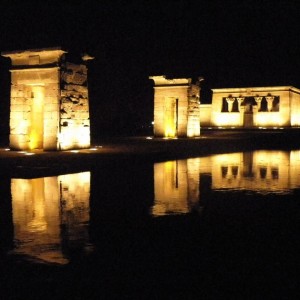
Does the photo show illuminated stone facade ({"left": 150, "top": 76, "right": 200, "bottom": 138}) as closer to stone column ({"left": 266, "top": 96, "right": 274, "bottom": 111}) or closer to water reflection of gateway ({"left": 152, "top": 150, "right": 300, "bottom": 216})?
water reflection of gateway ({"left": 152, "top": 150, "right": 300, "bottom": 216})

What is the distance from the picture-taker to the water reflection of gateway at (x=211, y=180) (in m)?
8.99

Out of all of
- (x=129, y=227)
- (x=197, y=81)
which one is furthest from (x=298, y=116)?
(x=129, y=227)

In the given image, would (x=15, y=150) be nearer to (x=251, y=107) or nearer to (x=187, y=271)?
(x=187, y=271)

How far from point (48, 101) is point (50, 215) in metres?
10.5

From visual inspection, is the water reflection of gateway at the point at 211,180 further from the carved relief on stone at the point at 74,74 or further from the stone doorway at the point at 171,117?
the stone doorway at the point at 171,117

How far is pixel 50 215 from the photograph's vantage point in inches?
302

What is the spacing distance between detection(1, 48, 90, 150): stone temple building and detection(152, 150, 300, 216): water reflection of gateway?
14.2 feet

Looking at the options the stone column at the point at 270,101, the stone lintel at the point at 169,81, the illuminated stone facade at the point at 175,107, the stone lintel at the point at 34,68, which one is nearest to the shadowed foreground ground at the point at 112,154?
the stone lintel at the point at 34,68

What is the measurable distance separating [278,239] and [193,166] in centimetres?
881

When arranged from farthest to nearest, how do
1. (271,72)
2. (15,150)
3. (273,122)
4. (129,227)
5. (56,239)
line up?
(271,72) → (273,122) → (15,150) → (129,227) → (56,239)

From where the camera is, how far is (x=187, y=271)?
4953mm

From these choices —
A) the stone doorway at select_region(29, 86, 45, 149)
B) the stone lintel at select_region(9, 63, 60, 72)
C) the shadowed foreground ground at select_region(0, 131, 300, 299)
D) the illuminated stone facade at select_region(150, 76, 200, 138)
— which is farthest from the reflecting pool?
the illuminated stone facade at select_region(150, 76, 200, 138)

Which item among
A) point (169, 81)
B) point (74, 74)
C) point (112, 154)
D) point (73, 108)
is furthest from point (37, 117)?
point (169, 81)

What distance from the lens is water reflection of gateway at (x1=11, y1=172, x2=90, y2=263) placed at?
5.81m
